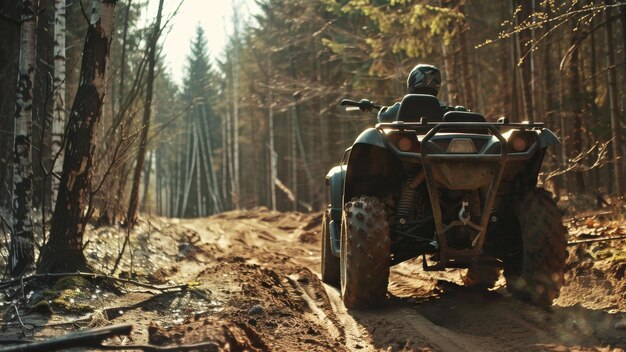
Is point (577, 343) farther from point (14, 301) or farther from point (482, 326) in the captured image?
point (14, 301)

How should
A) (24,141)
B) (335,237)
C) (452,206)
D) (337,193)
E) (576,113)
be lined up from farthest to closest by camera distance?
(576,113), (24,141), (337,193), (335,237), (452,206)

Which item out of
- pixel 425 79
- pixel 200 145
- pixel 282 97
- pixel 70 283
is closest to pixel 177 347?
pixel 70 283

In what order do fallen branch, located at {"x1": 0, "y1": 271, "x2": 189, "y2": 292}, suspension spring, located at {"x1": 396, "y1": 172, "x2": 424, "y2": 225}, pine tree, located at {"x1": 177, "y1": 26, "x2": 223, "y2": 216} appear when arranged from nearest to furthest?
suspension spring, located at {"x1": 396, "y1": 172, "x2": 424, "y2": 225}
fallen branch, located at {"x1": 0, "y1": 271, "x2": 189, "y2": 292}
pine tree, located at {"x1": 177, "y1": 26, "x2": 223, "y2": 216}

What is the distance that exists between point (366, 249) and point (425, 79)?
258 cm

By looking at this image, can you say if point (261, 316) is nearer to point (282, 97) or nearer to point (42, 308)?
point (42, 308)

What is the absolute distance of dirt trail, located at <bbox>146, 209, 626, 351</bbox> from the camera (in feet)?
14.8

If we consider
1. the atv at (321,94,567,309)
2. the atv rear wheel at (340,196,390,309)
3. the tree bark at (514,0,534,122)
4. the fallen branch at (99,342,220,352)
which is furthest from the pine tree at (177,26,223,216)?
the fallen branch at (99,342,220,352)

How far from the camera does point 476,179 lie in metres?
5.34

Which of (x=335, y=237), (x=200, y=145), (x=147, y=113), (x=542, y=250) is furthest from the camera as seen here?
(x=200, y=145)

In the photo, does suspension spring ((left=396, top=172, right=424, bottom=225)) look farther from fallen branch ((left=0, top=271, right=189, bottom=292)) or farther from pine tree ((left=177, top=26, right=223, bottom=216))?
pine tree ((left=177, top=26, right=223, bottom=216))

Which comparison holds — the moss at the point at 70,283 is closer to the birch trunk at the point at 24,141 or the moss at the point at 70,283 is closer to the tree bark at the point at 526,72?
the birch trunk at the point at 24,141

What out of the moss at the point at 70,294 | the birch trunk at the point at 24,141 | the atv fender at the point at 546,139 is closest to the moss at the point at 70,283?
the moss at the point at 70,294

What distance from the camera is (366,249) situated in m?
5.33

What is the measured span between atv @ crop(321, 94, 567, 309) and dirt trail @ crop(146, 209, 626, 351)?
1.01ft
